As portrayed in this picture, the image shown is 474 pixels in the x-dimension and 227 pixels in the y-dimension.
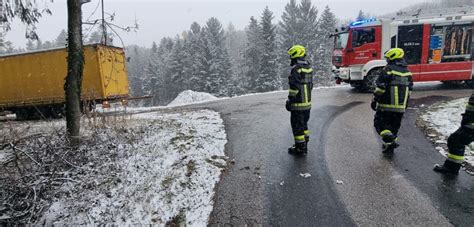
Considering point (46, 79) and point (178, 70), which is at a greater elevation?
point (178, 70)

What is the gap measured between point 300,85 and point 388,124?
1.92m

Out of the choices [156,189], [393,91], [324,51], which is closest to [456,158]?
[393,91]

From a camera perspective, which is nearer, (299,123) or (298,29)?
(299,123)

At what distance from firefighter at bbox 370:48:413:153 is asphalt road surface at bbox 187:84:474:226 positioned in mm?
396

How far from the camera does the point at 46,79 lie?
14211 millimetres

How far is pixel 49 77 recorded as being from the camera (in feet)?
46.4

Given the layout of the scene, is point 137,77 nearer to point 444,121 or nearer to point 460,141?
point 444,121

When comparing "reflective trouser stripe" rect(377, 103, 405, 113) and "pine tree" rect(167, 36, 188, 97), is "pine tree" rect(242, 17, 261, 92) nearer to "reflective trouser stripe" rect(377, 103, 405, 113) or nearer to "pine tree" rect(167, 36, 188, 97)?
"pine tree" rect(167, 36, 188, 97)

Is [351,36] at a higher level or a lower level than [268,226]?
higher

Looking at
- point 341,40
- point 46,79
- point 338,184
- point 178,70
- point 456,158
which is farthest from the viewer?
point 178,70

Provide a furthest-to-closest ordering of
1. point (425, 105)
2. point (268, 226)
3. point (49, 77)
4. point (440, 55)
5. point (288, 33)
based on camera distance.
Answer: point (288, 33)
point (49, 77)
point (440, 55)
point (425, 105)
point (268, 226)

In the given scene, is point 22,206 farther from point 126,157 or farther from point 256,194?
point 256,194

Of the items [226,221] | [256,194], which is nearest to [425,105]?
[256,194]

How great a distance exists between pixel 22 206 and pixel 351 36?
13027 millimetres
